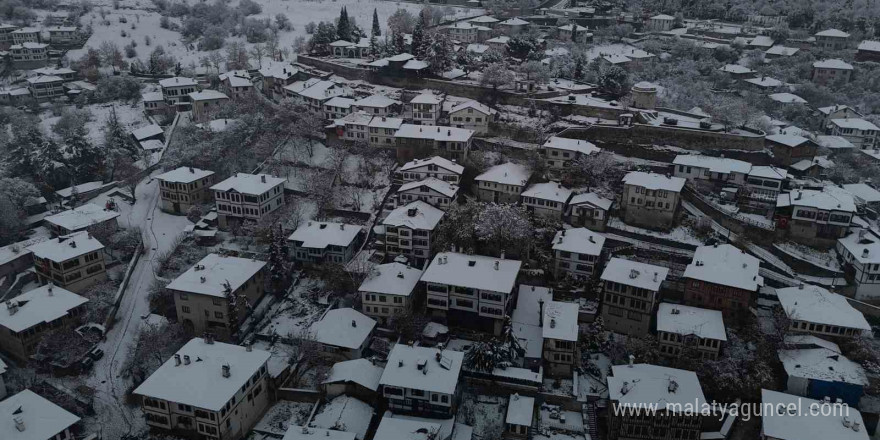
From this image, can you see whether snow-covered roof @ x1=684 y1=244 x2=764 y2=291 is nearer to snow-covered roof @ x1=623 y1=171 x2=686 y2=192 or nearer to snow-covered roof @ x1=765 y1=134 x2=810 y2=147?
snow-covered roof @ x1=623 y1=171 x2=686 y2=192

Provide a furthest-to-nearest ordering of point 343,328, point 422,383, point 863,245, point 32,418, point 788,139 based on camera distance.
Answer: point 788,139 → point 863,245 → point 343,328 → point 422,383 → point 32,418

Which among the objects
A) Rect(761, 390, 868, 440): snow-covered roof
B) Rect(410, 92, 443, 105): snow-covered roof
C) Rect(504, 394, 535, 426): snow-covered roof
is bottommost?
Rect(504, 394, 535, 426): snow-covered roof

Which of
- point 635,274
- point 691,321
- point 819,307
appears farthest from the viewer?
point 635,274

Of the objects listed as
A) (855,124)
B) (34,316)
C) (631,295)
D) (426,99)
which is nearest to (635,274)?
(631,295)

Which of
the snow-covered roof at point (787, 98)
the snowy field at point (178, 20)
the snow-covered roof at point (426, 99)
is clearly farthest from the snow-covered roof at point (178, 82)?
the snow-covered roof at point (787, 98)

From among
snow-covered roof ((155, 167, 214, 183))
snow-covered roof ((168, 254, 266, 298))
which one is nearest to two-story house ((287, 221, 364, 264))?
snow-covered roof ((168, 254, 266, 298))

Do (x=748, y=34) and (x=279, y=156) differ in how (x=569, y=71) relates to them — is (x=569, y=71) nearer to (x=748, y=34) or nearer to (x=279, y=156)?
(x=279, y=156)

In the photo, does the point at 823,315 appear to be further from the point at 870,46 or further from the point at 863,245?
the point at 870,46
